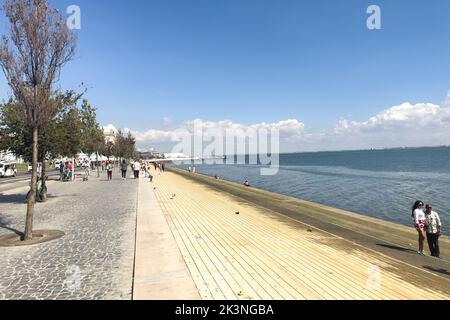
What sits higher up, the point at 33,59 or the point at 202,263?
the point at 33,59

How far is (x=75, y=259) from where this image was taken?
8.70 meters

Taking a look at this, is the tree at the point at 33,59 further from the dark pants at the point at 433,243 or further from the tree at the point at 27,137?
the dark pants at the point at 433,243

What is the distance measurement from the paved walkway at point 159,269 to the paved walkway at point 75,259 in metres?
0.23

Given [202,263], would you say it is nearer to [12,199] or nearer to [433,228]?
[433,228]

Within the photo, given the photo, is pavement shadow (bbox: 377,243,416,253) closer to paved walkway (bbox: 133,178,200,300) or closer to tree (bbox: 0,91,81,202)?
paved walkway (bbox: 133,178,200,300)

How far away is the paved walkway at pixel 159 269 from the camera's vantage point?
6.27 meters

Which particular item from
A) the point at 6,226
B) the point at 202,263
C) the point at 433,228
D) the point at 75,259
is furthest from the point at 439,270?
the point at 6,226

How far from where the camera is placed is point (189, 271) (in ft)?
24.9

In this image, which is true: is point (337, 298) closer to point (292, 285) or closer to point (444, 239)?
point (292, 285)

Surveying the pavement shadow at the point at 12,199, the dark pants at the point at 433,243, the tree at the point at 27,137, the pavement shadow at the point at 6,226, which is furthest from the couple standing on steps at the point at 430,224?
the pavement shadow at the point at 12,199

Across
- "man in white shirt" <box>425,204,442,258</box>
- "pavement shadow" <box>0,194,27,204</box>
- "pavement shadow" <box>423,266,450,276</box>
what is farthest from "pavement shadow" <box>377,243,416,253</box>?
"pavement shadow" <box>0,194,27,204</box>

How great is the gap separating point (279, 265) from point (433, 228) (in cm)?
705
